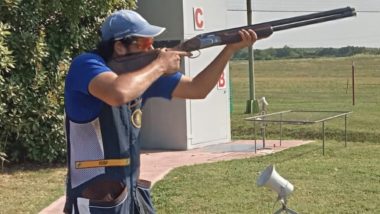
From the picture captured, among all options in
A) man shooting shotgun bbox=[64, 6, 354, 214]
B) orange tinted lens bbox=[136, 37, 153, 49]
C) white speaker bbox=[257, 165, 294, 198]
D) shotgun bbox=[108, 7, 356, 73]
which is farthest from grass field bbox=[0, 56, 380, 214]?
orange tinted lens bbox=[136, 37, 153, 49]

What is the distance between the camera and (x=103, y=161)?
11.0 ft

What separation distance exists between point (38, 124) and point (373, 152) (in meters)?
5.25

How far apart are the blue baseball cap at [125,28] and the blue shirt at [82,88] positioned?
137 mm

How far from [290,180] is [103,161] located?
5.64 metres

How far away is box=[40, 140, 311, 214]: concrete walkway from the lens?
10.1m

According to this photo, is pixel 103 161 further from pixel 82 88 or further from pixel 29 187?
pixel 29 187

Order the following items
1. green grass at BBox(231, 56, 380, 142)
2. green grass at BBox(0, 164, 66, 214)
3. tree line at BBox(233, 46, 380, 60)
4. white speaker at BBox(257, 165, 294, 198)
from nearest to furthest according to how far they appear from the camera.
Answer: white speaker at BBox(257, 165, 294, 198), green grass at BBox(0, 164, 66, 214), green grass at BBox(231, 56, 380, 142), tree line at BBox(233, 46, 380, 60)

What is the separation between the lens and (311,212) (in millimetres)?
7121

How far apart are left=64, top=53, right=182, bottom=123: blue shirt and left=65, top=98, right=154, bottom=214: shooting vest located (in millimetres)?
42


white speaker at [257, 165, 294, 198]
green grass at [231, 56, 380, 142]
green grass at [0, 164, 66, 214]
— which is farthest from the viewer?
green grass at [231, 56, 380, 142]

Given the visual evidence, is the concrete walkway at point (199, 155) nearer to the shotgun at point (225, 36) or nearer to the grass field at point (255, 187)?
the grass field at point (255, 187)

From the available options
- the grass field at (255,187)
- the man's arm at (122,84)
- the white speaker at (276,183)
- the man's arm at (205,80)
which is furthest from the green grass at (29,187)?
the man's arm at (122,84)

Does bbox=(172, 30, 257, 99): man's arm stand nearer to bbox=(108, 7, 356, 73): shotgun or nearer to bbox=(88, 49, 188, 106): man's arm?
bbox=(108, 7, 356, 73): shotgun

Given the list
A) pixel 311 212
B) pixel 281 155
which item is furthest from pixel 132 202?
pixel 281 155
